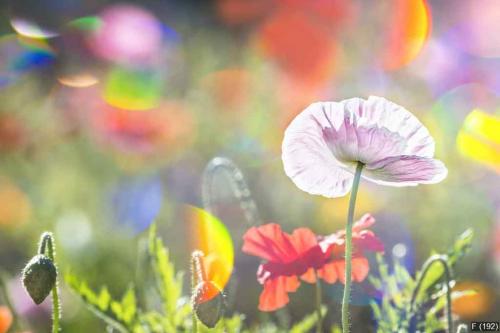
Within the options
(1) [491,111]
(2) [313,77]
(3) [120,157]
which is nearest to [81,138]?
(3) [120,157]

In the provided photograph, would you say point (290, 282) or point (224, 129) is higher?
point (224, 129)

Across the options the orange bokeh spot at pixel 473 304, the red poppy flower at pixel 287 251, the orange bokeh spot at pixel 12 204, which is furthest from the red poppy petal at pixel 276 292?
the orange bokeh spot at pixel 12 204

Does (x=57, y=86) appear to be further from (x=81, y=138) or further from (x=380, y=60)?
(x=380, y=60)

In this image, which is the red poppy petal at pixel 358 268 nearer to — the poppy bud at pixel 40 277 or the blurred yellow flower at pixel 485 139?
the poppy bud at pixel 40 277

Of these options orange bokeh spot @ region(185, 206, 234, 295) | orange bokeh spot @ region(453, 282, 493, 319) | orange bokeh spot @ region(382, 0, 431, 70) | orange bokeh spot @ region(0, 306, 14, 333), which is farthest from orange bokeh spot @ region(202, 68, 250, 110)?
orange bokeh spot @ region(0, 306, 14, 333)

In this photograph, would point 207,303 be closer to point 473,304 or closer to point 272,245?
point 272,245

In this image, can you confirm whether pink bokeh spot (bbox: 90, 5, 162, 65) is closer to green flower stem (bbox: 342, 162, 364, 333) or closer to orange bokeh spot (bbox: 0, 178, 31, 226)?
orange bokeh spot (bbox: 0, 178, 31, 226)

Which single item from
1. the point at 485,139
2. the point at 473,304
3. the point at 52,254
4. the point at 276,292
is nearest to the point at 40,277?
the point at 52,254
